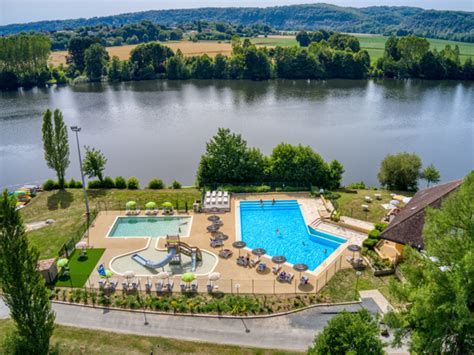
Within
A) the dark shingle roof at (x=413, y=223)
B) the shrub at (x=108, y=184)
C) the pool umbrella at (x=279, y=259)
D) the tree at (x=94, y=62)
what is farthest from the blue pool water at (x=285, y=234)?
the tree at (x=94, y=62)

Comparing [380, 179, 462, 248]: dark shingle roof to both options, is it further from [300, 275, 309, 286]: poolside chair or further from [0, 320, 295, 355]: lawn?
[0, 320, 295, 355]: lawn

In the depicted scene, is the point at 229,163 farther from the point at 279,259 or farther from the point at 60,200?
the point at 60,200

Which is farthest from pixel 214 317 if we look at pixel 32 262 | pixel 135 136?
pixel 135 136

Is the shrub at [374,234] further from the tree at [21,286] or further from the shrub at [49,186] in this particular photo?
the shrub at [49,186]

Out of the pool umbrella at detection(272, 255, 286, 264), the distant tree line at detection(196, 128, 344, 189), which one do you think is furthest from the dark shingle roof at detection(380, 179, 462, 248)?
the distant tree line at detection(196, 128, 344, 189)

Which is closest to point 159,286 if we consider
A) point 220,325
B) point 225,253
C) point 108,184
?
point 220,325

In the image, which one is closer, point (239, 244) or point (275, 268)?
point (275, 268)
